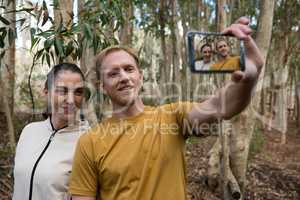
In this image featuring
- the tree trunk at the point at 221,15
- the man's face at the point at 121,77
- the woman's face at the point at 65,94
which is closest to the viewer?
the man's face at the point at 121,77

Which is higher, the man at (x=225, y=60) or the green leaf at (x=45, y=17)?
the green leaf at (x=45, y=17)

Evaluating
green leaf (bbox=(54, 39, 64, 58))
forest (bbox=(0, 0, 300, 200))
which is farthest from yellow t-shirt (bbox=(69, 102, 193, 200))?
green leaf (bbox=(54, 39, 64, 58))

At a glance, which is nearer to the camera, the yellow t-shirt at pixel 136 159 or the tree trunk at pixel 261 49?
the yellow t-shirt at pixel 136 159

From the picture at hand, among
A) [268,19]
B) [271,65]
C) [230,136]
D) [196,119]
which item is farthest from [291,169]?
[271,65]

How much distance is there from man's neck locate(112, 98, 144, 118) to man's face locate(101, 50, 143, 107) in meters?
0.02

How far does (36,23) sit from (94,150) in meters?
1.87

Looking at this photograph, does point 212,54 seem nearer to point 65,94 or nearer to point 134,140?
point 134,140

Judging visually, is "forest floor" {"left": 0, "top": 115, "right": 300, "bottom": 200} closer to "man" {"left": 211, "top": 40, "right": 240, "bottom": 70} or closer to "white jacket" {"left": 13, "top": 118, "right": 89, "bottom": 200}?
"white jacket" {"left": 13, "top": 118, "right": 89, "bottom": 200}

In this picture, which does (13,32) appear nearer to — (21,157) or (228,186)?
(21,157)

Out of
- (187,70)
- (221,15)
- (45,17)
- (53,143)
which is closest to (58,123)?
(53,143)

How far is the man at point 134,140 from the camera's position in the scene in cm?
155

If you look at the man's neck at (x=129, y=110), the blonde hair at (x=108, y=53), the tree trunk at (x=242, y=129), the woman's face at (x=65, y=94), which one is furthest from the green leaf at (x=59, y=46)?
the tree trunk at (x=242, y=129)

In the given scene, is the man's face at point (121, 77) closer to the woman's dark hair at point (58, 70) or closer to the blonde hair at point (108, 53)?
the blonde hair at point (108, 53)

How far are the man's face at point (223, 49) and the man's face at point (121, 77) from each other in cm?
51
